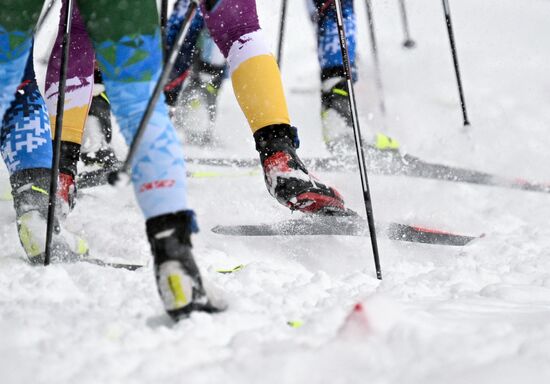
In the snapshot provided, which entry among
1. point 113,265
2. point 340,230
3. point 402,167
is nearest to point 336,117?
point 402,167

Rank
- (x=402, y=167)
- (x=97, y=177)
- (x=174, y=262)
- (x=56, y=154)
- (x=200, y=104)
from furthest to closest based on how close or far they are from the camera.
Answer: (x=200, y=104), (x=402, y=167), (x=97, y=177), (x=56, y=154), (x=174, y=262)

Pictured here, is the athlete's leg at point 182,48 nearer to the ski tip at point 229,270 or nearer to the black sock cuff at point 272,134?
the black sock cuff at point 272,134

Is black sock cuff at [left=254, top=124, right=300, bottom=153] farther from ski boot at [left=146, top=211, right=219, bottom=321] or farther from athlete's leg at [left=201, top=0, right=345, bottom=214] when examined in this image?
ski boot at [left=146, top=211, right=219, bottom=321]

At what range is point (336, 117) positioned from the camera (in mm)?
3752

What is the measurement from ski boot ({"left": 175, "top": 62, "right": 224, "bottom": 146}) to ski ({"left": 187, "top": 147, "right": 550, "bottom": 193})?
1.53ft

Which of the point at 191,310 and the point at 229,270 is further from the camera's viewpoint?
the point at 229,270

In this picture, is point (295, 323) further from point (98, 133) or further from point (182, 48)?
point (182, 48)

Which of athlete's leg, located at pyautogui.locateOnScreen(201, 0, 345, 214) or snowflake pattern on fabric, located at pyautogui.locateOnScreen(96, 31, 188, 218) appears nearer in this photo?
snowflake pattern on fabric, located at pyautogui.locateOnScreen(96, 31, 188, 218)

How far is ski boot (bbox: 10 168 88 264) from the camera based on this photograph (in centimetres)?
247

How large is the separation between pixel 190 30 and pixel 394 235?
1.92 meters

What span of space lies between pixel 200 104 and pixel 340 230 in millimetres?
1818

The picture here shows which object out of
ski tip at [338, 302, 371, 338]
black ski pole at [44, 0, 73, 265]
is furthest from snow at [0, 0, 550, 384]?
black ski pole at [44, 0, 73, 265]

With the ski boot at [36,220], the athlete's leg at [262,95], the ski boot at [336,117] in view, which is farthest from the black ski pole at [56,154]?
the ski boot at [336,117]

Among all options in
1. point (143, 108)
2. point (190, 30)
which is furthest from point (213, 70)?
point (143, 108)
